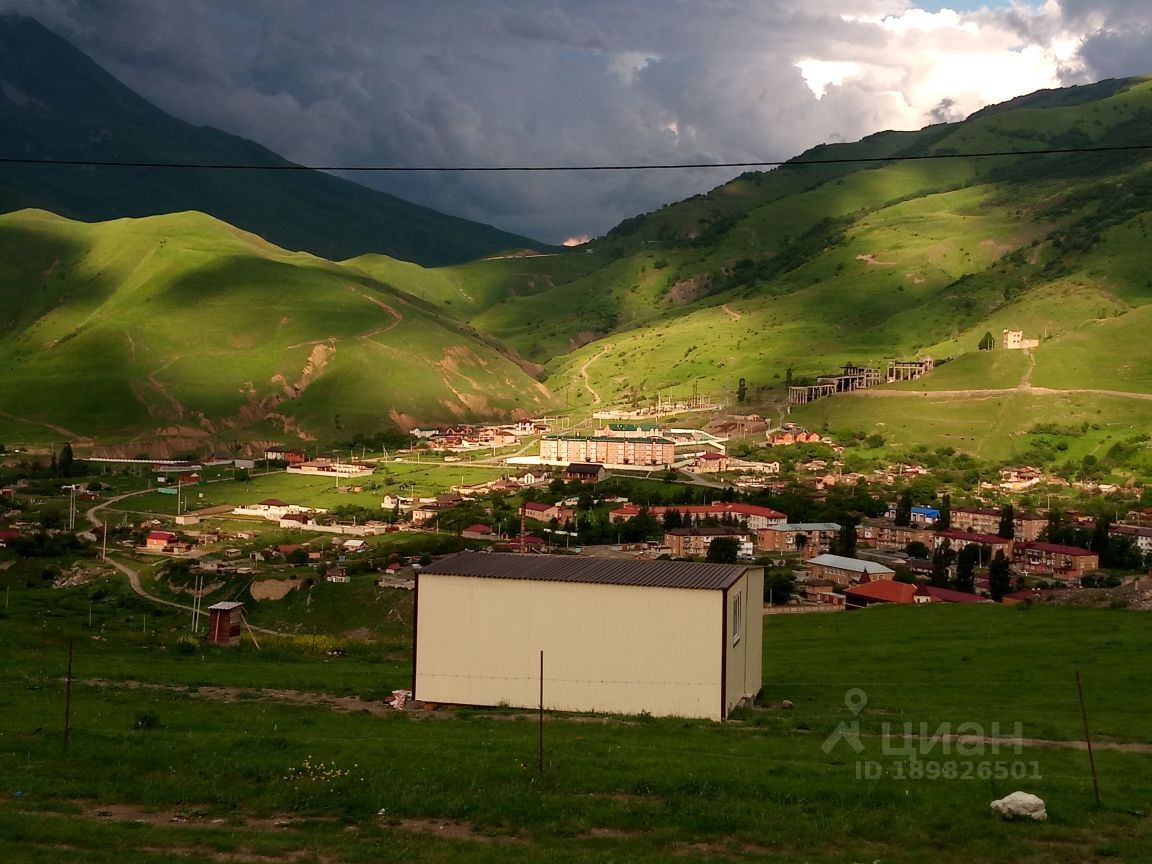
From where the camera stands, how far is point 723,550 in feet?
194

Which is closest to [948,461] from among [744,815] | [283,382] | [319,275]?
[283,382]

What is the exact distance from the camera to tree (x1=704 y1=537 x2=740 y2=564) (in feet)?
188

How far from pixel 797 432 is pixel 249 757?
329ft

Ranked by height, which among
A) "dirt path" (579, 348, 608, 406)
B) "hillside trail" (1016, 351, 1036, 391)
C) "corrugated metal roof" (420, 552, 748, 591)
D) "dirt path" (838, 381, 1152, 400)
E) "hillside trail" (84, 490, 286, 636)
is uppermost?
"dirt path" (579, 348, 608, 406)

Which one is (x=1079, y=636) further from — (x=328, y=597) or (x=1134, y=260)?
(x=1134, y=260)

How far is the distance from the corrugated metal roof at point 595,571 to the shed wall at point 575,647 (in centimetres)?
16

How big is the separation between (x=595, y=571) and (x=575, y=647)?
5.79 ft

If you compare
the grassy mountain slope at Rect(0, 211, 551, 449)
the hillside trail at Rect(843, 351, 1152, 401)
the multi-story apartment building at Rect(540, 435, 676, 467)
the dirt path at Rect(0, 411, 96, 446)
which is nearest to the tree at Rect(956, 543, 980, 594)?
the multi-story apartment building at Rect(540, 435, 676, 467)

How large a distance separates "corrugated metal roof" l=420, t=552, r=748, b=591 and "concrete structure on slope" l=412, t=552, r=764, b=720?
42mm

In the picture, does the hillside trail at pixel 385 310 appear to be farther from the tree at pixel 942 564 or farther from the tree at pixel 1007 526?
the tree at pixel 942 564

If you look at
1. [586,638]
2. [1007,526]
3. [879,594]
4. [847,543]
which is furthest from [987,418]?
[586,638]

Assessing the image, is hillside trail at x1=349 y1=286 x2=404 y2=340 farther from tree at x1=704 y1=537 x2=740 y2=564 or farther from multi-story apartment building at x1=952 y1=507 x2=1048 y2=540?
tree at x1=704 y1=537 x2=740 y2=564

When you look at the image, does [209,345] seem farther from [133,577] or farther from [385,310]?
[133,577]

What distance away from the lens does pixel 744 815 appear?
12.8 m
